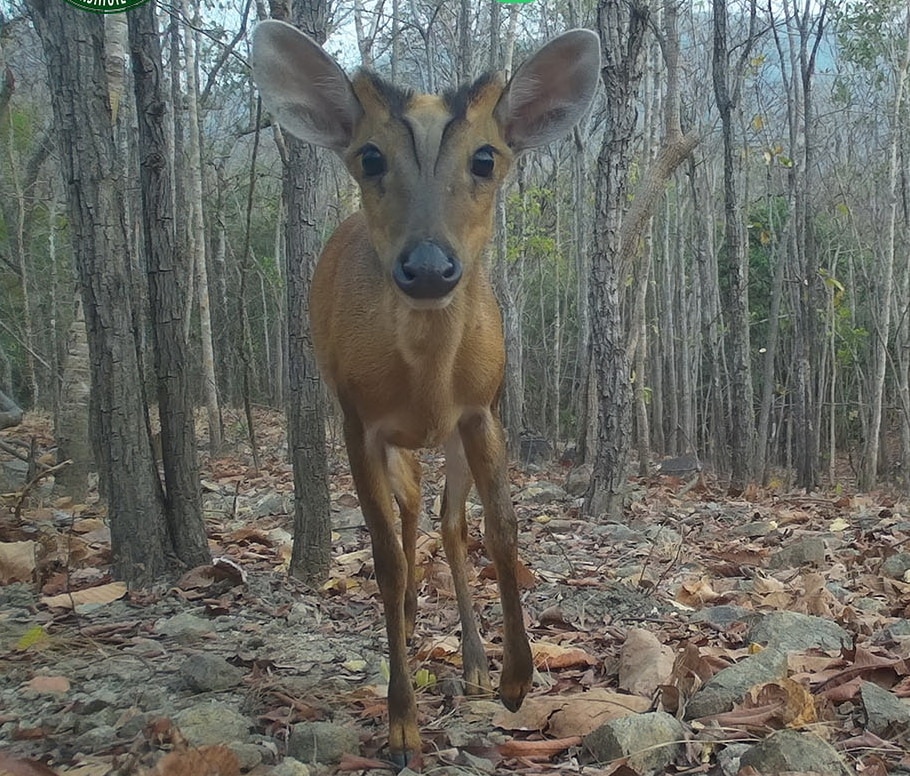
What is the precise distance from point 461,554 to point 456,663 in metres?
0.48

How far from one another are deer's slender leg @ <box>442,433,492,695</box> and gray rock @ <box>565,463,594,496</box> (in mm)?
7097

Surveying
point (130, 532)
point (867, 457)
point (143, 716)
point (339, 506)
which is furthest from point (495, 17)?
point (143, 716)

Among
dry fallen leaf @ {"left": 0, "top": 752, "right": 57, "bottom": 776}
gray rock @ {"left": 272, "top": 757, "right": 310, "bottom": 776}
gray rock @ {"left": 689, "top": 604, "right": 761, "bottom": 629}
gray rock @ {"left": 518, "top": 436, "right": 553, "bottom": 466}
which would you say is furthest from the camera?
gray rock @ {"left": 518, "top": 436, "right": 553, "bottom": 466}

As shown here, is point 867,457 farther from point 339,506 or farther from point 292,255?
point 292,255

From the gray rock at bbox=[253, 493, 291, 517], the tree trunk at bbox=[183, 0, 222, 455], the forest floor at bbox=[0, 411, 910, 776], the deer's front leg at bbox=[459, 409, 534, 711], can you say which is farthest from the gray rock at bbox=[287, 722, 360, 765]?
the tree trunk at bbox=[183, 0, 222, 455]

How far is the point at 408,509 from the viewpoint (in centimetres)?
461

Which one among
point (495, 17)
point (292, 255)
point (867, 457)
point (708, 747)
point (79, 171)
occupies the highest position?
point (495, 17)

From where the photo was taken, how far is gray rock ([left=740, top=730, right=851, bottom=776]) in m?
2.66

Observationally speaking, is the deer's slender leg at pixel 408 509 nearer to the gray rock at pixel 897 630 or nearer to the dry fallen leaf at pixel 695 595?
the dry fallen leaf at pixel 695 595

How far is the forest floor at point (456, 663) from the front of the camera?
9.66 ft

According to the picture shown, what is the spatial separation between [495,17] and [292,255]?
13808 millimetres

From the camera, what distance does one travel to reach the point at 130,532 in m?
4.74

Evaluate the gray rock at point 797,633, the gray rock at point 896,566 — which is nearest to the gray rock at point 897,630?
the gray rock at point 797,633

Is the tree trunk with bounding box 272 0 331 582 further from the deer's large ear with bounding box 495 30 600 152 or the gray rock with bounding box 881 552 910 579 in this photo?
the gray rock with bounding box 881 552 910 579
